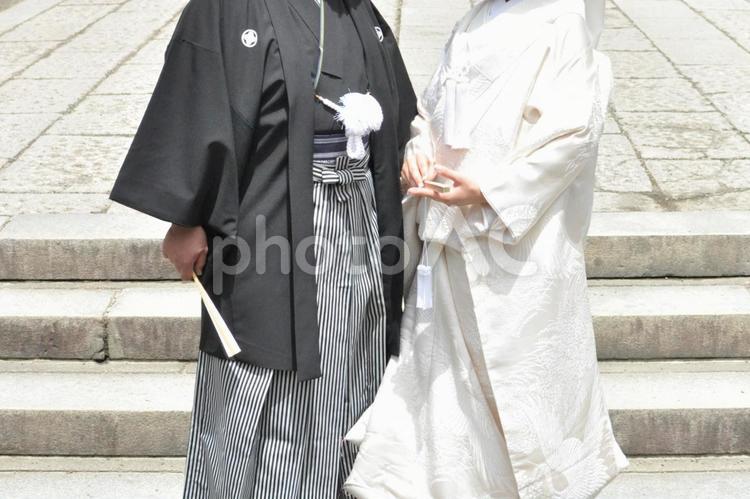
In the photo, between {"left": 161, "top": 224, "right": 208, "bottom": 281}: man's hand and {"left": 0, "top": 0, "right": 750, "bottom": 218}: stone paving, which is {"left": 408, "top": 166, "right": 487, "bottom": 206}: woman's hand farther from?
{"left": 0, "top": 0, "right": 750, "bottom": 218}: stone paving

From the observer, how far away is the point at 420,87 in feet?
19.1

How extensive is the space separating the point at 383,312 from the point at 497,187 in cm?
53

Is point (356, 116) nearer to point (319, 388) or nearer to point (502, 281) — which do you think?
point (502, 281)

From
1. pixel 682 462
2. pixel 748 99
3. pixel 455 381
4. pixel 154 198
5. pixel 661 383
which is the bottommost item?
pixel 682 462

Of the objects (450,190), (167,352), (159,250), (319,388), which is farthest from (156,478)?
(450,190)

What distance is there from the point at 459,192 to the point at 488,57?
34 cm

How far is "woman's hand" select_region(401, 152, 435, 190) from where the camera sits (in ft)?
8.69

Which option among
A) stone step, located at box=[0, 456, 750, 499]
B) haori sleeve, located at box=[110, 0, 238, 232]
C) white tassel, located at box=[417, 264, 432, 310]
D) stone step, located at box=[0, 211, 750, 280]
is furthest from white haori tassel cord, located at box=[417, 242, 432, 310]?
stone step, located at box=[0, 211, 750, 280]

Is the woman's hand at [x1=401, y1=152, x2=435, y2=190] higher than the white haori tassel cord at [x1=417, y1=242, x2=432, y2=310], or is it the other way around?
the woman's hand at [x1=401, y1=152, x2=435, y2=190]

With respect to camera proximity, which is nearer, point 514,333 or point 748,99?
point 514,333

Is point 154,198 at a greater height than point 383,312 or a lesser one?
greater

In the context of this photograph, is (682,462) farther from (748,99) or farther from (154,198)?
(748,99)

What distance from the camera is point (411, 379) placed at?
9.29 feet

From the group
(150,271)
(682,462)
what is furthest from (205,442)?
(682,462)
